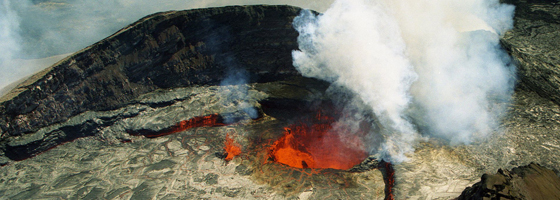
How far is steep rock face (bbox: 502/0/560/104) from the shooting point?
8.96 metres

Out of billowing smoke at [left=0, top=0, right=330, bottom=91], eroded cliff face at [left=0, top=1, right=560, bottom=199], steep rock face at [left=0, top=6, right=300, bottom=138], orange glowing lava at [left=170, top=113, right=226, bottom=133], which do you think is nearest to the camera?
eroded cliff face at [left=0, top=1, right=560, bottom=199]

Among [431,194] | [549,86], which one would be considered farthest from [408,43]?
[431,194]

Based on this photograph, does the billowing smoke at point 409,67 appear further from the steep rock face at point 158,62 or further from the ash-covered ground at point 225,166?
the steep rock face at point 158,62

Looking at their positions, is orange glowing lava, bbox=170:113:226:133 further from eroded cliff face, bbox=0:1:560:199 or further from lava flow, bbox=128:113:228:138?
eroded cliff face, bbox=0:1:560:199

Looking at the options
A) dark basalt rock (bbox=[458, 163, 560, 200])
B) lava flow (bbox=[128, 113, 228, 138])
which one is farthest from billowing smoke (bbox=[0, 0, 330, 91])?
dark basalt rock (bbox=[458, 163, 560, 200])

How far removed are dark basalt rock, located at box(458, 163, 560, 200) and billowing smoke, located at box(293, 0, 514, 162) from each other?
1791 mm

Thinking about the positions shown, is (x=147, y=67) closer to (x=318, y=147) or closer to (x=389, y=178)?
(x=318, y=147)

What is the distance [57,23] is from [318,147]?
61.2 ft

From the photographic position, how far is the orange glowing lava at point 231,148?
27.4 feet

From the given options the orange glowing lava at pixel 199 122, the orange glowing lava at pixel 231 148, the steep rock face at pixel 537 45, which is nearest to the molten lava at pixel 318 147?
the orange glowing lava at pixel 231 148

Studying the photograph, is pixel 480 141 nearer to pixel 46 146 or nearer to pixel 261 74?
pixel 261 74

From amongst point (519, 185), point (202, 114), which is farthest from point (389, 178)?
point (202, 114)

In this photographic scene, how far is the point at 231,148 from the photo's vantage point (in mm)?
8656

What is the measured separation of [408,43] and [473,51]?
2171 mm
